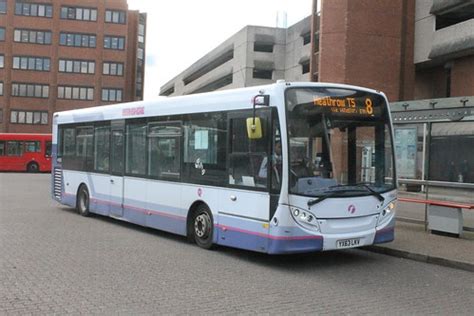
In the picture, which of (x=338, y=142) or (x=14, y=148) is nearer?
(x=338, y=142)

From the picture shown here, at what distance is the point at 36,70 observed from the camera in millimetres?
68562

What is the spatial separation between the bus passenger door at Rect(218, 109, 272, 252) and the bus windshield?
0.46m

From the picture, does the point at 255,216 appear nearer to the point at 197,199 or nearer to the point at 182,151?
the point at 197,199

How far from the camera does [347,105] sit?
872 centimetres

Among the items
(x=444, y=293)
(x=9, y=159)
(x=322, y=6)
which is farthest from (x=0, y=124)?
(x=444, y=293)

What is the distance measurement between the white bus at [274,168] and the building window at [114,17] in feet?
206

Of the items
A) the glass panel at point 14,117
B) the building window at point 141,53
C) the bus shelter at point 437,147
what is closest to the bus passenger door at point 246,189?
the bus shelter at point 437,147

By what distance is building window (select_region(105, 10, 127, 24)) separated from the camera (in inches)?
2768

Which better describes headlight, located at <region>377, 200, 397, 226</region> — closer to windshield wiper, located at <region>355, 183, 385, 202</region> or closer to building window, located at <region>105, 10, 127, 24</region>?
windshield wiper, located at <region>355, 183, 385, 202</region>

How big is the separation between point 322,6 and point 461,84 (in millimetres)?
8877

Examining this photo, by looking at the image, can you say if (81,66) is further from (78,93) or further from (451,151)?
(451,151)

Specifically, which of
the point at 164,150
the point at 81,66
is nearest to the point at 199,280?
the point at 164,150

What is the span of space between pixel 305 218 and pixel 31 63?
67.1m

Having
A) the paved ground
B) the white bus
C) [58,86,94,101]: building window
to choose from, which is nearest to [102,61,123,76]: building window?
[58,86,94,101]: building window
